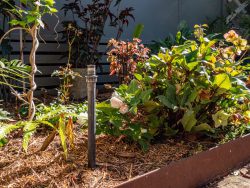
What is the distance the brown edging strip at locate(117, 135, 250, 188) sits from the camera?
2260 mm

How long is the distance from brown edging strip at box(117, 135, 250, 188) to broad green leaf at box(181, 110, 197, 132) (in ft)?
0.85

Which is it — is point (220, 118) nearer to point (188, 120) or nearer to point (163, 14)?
point (188, 120)

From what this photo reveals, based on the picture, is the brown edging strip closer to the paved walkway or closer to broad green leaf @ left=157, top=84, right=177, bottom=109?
the paved walkway

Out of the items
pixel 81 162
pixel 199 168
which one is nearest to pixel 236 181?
pixel 199 168

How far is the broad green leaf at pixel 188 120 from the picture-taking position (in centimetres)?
285

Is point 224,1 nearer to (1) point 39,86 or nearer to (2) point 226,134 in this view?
(1) point 39,86

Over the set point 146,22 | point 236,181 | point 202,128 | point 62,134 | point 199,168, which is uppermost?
point 146,22

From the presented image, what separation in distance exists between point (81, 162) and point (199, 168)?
0.85 meters

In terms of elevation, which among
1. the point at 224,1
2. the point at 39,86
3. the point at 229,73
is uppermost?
the point at 224,1

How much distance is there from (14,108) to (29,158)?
2141mm

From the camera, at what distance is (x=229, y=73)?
9.78 ft

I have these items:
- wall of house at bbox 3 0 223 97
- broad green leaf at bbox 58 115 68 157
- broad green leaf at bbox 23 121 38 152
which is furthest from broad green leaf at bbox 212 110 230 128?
wall of house at bbox 3 0 223 97

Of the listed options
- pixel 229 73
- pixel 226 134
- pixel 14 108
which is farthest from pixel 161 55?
pixel 14 108

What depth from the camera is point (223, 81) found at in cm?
285
